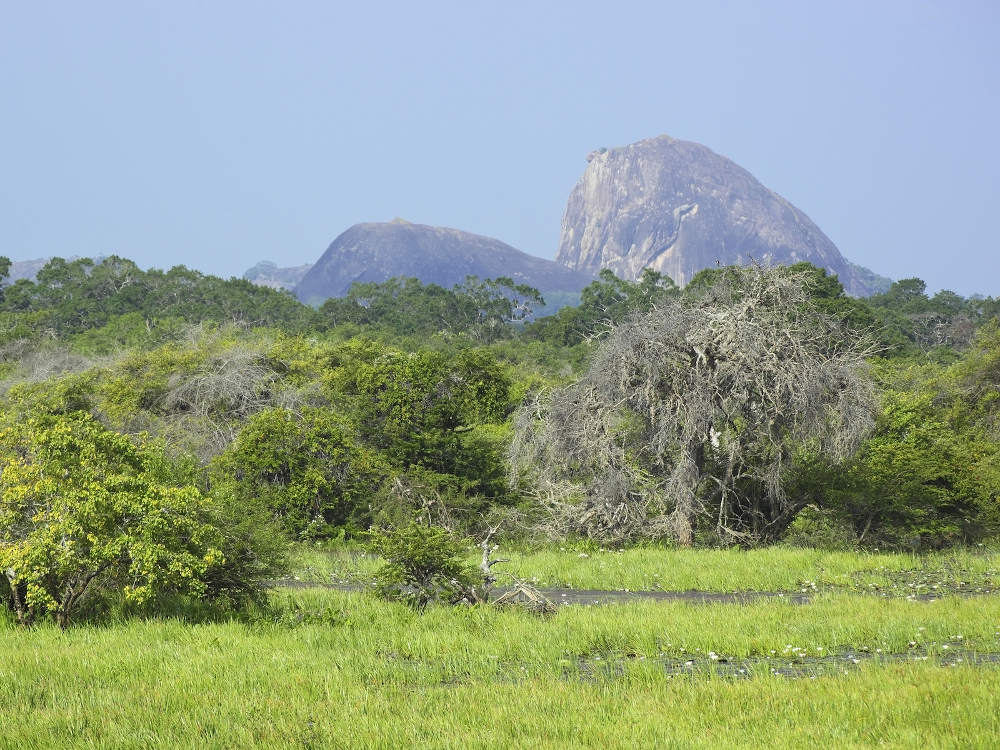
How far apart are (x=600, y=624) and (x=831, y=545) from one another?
1206 centimetres

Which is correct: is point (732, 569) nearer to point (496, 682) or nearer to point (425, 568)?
point (425, 568)

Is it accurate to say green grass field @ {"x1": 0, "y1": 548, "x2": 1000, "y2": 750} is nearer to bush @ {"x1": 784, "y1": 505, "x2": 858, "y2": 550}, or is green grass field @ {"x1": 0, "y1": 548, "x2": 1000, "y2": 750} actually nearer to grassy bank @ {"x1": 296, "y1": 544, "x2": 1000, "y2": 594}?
grassy bank @ {"x1": 296, "y1": 544, "x2": 1000, "y2": 594}

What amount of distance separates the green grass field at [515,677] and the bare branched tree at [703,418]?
671 cm

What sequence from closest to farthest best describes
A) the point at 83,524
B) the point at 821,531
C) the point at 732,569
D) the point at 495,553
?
the point at 83,524 < the point at 732,569 < the point at 495,553 < the point at 821,531

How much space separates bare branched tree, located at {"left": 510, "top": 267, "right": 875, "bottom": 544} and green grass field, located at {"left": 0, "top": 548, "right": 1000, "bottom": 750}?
6.71m

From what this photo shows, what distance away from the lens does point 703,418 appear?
21531mm

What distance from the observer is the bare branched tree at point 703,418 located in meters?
21.3

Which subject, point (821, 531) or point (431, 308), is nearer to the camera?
point (821, 531)

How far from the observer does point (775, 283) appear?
2231cm

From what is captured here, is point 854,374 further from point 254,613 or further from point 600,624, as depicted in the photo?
point 254,613

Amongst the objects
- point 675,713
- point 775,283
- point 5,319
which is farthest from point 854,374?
point 5,319

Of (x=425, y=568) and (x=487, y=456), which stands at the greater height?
(x=487, y=456)

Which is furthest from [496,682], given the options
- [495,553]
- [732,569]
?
[495,553]

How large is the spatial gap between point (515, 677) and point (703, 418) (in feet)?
40.3
